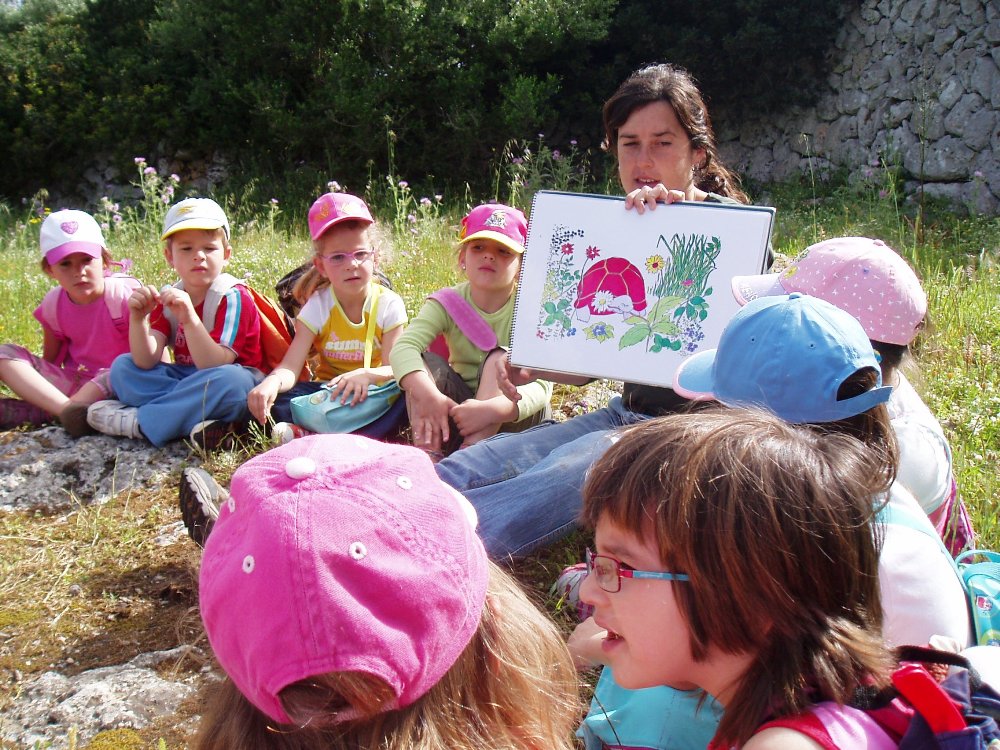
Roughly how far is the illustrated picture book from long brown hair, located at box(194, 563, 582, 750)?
1.39 m

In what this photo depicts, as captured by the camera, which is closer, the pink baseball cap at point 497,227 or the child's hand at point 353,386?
the pink baseball cap at point 497,227

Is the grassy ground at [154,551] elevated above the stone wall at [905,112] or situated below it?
below

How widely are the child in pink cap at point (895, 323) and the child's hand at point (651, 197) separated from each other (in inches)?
24.9

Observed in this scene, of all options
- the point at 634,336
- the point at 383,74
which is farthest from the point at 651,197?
the point at 383,74

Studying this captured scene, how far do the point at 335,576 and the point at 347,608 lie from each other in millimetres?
42

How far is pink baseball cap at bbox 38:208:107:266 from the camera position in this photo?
4.02 meters

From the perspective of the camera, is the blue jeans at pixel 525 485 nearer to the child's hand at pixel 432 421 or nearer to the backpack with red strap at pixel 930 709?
the child's hand at pixel 432 421

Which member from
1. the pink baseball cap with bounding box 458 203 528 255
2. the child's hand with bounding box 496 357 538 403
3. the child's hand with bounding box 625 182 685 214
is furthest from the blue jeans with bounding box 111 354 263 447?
the child's hand with bounding box 625 182 685 214

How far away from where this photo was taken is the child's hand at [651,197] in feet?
8.77

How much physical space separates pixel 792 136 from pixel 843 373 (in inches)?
482

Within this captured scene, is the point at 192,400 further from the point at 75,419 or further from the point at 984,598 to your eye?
the point at 984,598

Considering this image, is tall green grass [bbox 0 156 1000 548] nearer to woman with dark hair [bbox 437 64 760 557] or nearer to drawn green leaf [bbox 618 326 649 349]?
drawn green leaf [bbox 618 326 649 349]

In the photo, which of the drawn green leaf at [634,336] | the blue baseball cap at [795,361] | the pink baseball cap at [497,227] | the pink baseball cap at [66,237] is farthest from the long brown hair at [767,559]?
the pink baseball cap at [66,237]

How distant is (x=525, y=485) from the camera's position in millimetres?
2553
